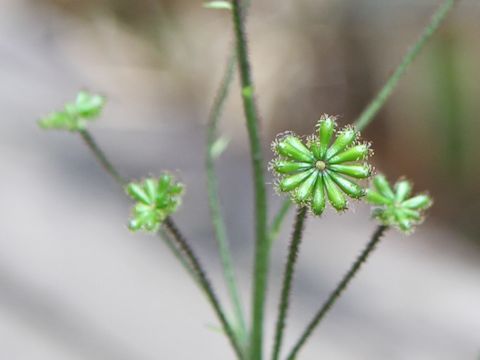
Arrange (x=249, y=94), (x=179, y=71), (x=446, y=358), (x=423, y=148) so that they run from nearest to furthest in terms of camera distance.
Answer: (x=249, y=94), (x=446, y=358), (x=423, y=148), (x=179, y=71)

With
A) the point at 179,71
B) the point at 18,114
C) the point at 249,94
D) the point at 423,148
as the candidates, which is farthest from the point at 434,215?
the point at 249,94

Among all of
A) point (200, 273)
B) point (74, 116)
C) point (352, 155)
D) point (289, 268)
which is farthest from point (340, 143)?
point (74, 116)

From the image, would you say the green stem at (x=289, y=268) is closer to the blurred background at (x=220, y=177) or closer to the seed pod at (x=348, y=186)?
the seed pod at (x=348, y=186)

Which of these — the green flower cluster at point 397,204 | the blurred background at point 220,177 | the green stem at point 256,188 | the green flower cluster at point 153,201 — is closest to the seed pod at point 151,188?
the green flower cluster at point 153,201

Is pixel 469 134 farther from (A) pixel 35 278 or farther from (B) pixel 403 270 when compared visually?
(A) pixel 35 278

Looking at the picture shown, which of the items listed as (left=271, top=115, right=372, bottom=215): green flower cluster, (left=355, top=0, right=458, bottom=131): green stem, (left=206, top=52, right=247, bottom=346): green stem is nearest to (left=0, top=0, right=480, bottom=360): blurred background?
(left=206, top=52, right=247, bottom=346): green stem

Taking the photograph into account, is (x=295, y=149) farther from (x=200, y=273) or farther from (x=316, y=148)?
(x=200, y=273)

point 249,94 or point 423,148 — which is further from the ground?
point 423,148

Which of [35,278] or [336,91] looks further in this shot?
[336,91]
